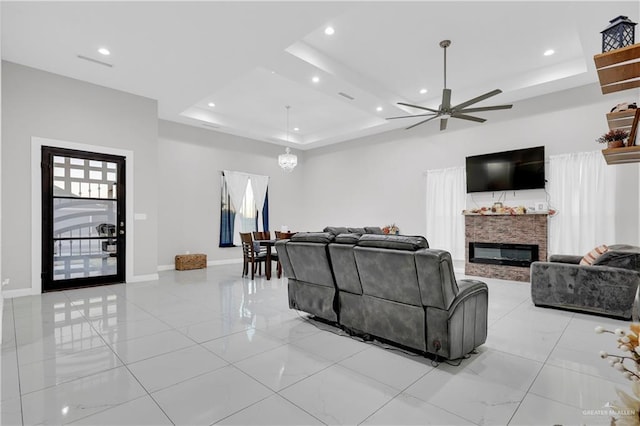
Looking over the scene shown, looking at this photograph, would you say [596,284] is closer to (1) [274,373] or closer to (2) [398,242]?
(2) [398,242]

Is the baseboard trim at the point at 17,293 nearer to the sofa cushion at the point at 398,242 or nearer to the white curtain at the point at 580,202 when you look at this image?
the sofa cushion at the point at 398,242

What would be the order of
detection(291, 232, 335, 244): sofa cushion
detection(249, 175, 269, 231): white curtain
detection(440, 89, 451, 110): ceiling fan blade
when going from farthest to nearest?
detection(249, 175, 269, 231): white curtain, detection(440, 89, 451, 110): ceiling fan blade, detection(291, 232, 335, 244): sofa cushion

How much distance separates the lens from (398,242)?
2609 mm

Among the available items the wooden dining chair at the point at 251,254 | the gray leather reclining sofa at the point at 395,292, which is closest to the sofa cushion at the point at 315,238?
the gray leather reclining sofa at the point at 395,292

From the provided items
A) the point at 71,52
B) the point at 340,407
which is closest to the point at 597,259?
the point at 340,407

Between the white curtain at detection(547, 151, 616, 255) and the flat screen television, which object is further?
the flat screen television

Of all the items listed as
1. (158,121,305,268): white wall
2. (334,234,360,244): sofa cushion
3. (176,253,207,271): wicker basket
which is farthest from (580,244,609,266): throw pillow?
(158,121,305,268): white wall

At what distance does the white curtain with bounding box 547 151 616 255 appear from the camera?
5.13 m

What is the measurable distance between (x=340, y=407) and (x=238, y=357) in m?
1.06

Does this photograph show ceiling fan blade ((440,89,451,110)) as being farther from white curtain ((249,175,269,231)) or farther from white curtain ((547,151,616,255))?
white curtain ((249,175,269,231))

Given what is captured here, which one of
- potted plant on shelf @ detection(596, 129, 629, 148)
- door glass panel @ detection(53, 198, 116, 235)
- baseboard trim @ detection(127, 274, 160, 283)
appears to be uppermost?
potted plant on shelf @ detection(596, 129, 629, 148)

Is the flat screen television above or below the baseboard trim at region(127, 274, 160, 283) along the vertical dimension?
above

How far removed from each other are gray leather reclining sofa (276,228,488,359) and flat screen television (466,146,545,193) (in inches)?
160

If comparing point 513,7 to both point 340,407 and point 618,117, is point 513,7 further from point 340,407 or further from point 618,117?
point 340,407
